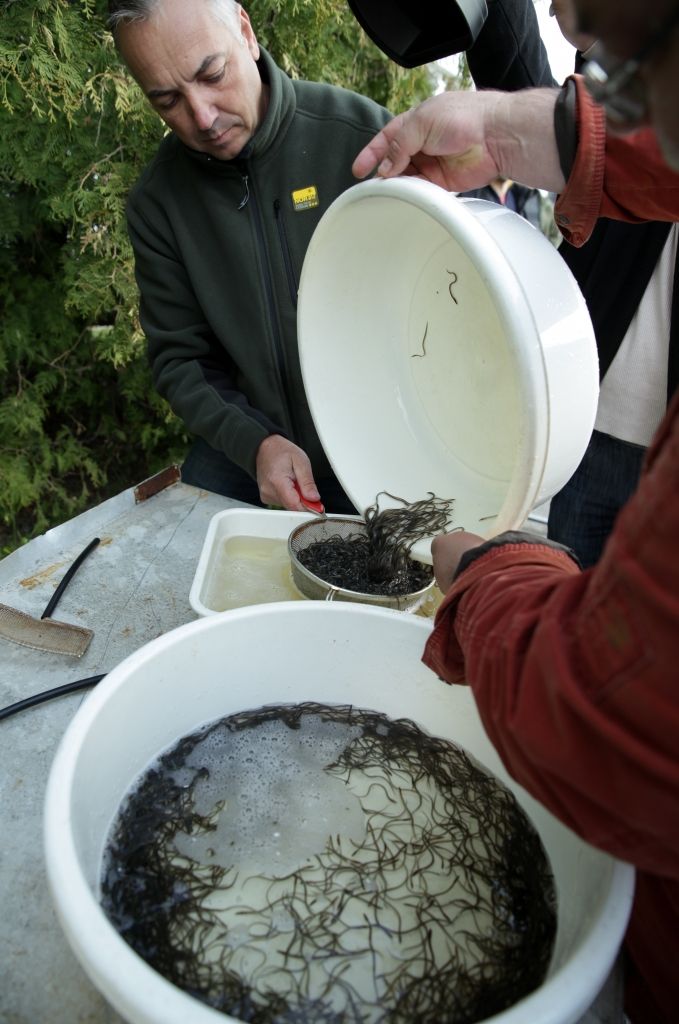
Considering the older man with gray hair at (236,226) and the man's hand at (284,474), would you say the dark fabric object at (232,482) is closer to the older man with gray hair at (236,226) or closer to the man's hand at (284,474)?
the older man with gray hair at (236,226)

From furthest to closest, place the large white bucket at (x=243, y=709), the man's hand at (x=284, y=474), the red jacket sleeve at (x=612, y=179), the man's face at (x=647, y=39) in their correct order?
the man's hand at (x=284, y=474) < the red jacket sleeve at (x=612, y=179) < the large white bucket at (x=243, y=709) < the man's face at (x=647, y=39)

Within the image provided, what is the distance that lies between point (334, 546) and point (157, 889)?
2.22 feet

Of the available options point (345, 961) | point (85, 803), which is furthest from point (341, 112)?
point (345, 961)

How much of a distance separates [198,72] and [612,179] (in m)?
0.90

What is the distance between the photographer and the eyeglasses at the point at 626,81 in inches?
14.5

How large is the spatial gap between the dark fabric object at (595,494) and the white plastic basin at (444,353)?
1.69 ft

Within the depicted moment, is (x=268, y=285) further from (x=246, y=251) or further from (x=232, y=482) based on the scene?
(x=232, y=482)

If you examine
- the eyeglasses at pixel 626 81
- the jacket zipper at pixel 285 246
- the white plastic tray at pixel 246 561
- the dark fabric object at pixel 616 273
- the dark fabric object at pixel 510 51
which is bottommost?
the white plastic tray at pixel 246 561

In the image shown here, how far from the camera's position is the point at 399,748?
96cm

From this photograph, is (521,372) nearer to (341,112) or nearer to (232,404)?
(232,404)

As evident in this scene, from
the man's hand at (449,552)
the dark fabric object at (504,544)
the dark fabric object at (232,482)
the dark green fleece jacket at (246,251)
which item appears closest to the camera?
the dark fabric object at (504,544)

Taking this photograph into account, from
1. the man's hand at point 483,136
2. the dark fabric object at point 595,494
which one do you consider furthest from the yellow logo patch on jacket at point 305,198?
the dark fabric object at point 595,494

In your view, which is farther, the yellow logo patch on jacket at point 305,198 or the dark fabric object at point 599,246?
the yellow logo patch on jacket at point 305,198

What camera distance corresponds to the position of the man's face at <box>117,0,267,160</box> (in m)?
1.32
